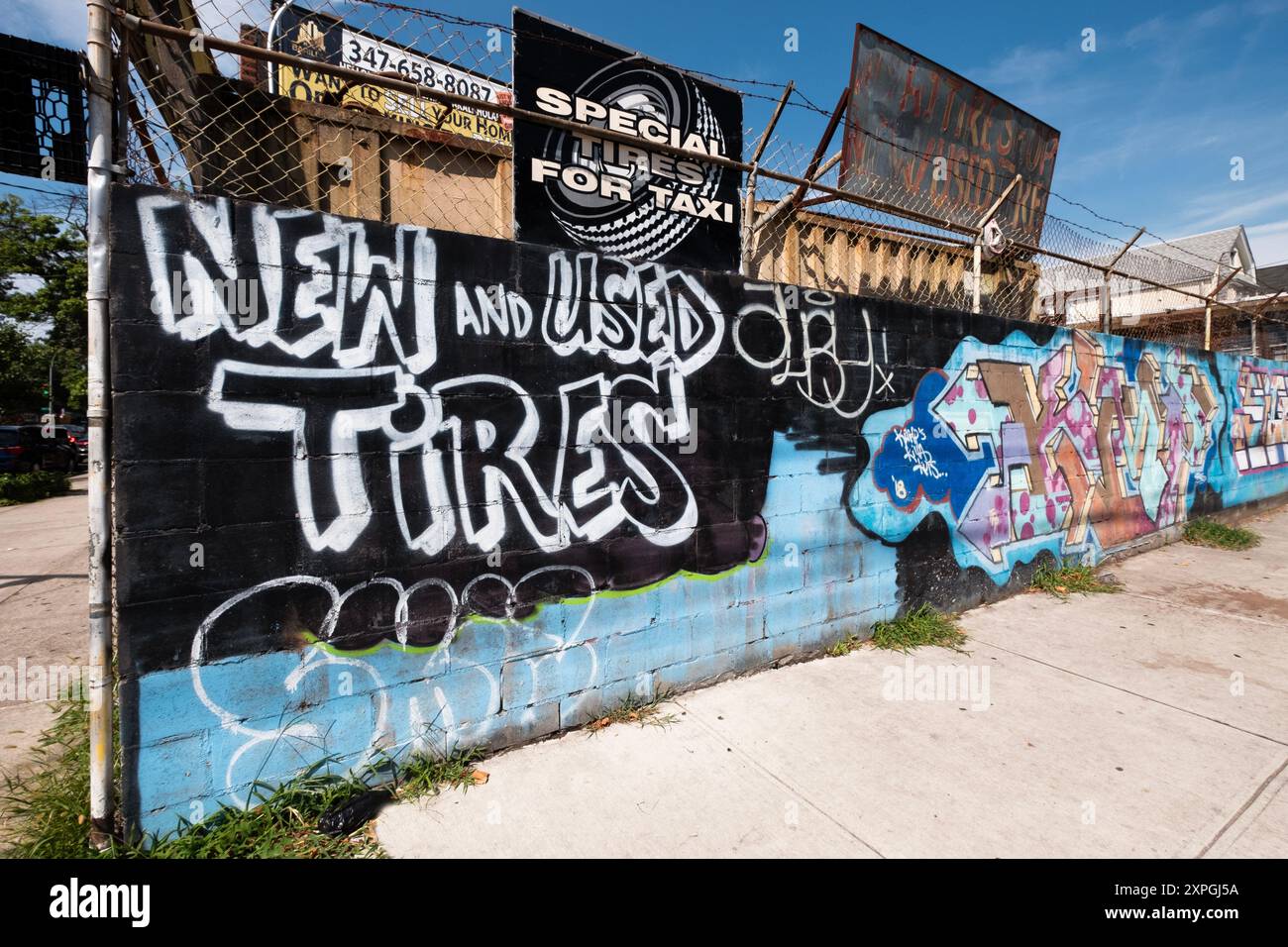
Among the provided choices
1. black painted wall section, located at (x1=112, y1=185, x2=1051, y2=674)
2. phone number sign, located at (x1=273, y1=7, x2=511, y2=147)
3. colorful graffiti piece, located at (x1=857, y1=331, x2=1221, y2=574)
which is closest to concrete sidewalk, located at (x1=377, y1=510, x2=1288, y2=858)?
black painted wall section, located at (x1=112, y1=185, x2=1051, y2=674)

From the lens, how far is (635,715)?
329 centimetres

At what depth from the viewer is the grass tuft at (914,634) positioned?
4.25 meters

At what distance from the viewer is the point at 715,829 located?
243cm

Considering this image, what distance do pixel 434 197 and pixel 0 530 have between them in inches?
384

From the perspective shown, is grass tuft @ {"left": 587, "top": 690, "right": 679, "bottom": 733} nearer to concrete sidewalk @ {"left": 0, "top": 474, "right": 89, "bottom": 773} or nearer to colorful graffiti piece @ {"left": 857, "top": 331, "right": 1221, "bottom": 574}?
colorful graffiti piece @ {"left": 857, "top": 331, "right": 1221, "bottom": 574}

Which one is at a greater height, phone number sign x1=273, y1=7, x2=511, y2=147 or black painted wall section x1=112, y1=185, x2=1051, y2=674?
phone number sign x1=273, y1=7, x2=511, y2=147

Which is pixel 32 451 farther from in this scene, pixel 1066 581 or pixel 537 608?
pixel 1066 581

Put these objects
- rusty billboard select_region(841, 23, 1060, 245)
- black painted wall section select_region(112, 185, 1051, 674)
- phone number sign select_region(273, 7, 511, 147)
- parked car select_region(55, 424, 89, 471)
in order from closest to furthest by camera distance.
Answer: black painted wall section select_region(112, 185, 1051, 674)
rusty billboard select_region(841, 23, 1060, 245)
phone number sign select_region(273, 7, 511, 147)
parked car select_region(55, 424, 89, 471)

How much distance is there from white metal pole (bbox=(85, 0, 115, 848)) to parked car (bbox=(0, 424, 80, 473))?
60.5 ft

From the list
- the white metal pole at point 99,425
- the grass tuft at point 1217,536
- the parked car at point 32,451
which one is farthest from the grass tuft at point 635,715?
the parked car at point 32,451

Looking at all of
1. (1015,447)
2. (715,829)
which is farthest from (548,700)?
(1015,447)

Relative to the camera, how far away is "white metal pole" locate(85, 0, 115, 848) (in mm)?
2102
